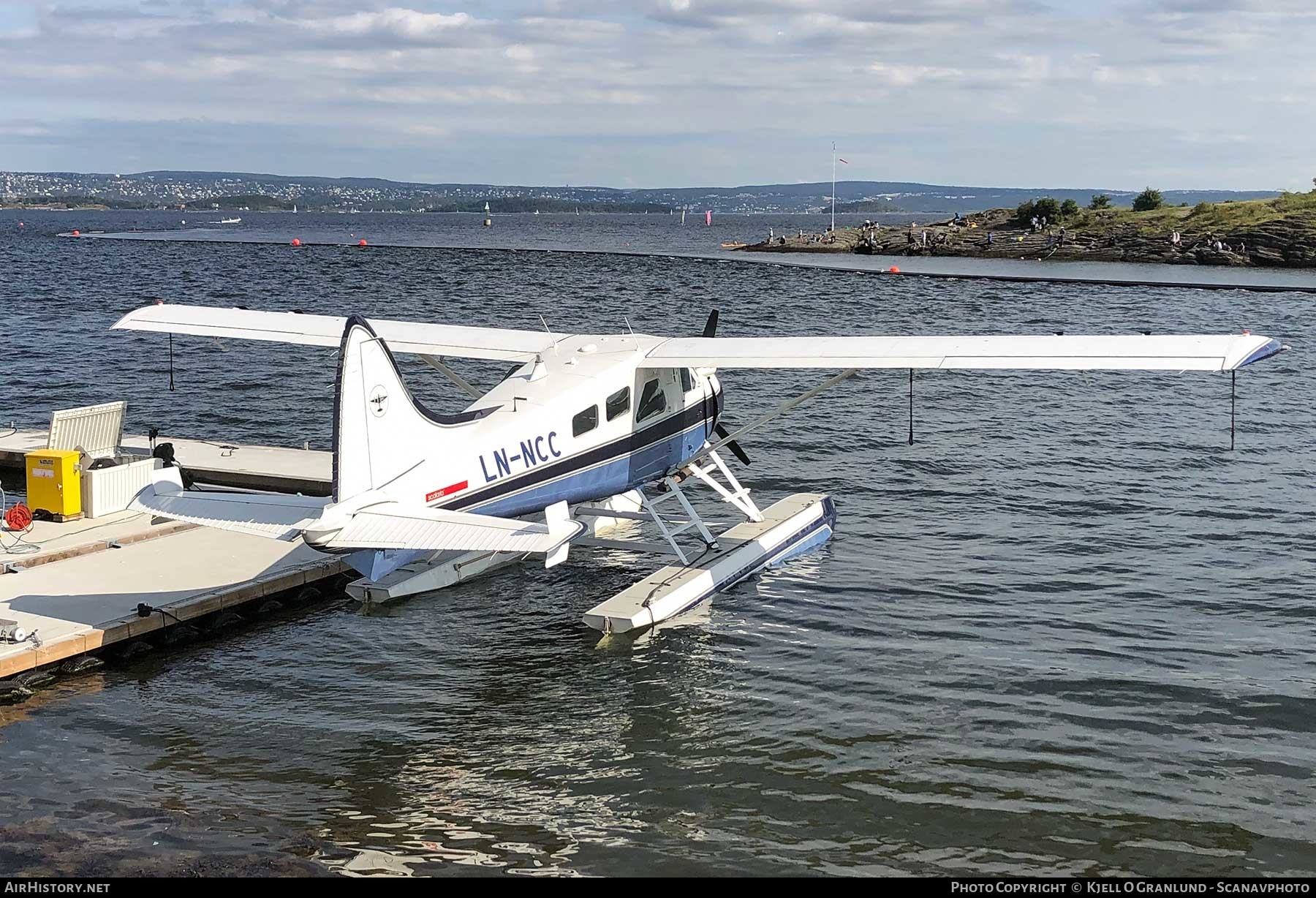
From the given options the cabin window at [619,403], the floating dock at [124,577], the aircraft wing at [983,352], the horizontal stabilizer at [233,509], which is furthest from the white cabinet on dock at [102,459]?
the aircraft wing at [983,352]

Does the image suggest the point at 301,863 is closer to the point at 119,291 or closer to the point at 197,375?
the point at 197,375

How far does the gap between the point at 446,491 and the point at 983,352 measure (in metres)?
6.81

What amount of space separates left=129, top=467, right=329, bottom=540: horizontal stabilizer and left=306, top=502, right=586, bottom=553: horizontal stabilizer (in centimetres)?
41

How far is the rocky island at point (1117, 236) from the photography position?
83.4 metres

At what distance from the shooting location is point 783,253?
10819 centimetres

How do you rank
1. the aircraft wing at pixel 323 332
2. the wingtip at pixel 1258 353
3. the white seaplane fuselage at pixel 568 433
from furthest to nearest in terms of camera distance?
the aircraft wing at pixel 323 332
the wingtip at pixel 1258 353
the white seaplane fuselage at pixel 568 433

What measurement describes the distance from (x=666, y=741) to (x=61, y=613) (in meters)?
6.73

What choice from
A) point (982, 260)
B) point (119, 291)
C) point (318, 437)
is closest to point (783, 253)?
point (982, 260)

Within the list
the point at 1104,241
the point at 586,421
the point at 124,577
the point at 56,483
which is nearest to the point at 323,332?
the point at 56,483

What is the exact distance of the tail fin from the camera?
12070 millimetres

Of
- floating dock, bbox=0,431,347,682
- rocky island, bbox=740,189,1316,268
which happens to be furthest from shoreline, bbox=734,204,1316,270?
floating dock, bbox=0,431,347,682

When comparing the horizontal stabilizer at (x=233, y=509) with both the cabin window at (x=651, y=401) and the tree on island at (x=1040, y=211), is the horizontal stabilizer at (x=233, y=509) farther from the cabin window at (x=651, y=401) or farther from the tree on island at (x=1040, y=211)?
the tree on island at (x=1040, y=211)

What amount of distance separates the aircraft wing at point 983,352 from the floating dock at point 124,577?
222 inches

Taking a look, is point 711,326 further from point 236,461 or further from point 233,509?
point 233,509
